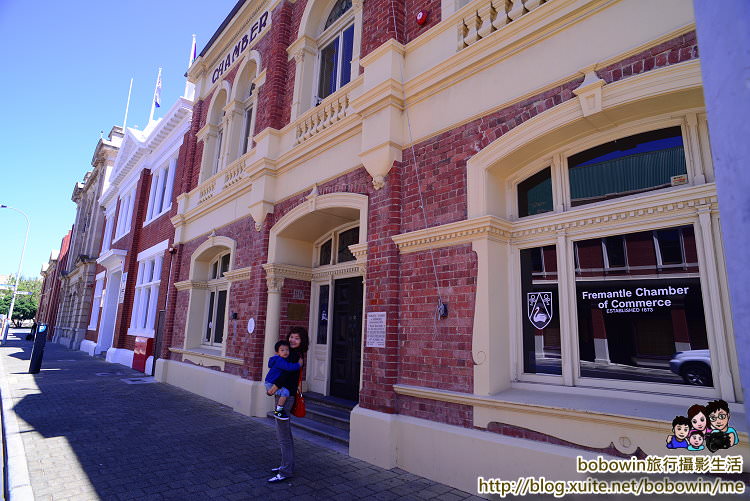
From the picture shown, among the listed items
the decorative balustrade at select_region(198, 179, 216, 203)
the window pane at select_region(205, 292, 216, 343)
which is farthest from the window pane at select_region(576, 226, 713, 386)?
the decorative balustrade at select_region(198, 179, 216, 203)

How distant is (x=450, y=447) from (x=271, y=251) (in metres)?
5.55

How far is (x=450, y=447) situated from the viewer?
4773 millimetres

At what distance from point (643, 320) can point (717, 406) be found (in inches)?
35.6

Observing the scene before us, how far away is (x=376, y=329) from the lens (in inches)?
231

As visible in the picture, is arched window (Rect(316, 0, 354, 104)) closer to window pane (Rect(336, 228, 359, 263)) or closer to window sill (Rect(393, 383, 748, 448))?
window pane (Rect(336, 228, 359, 263))

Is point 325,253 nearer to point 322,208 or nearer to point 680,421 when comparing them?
point 322,208

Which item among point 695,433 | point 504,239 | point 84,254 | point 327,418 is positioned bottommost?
point 327,418

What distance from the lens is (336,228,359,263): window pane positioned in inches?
333

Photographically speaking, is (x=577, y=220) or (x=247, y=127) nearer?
(x=577, y=220)

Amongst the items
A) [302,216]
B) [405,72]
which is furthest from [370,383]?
[405,72]

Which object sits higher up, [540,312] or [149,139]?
[149,139]

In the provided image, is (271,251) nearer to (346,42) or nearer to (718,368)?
(346,42)

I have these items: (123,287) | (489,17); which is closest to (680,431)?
(489,17)

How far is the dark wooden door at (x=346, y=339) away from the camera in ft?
26.0
